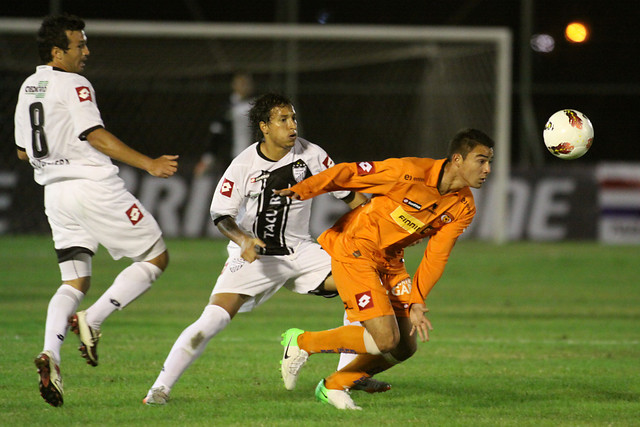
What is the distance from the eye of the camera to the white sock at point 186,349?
6.14 meters

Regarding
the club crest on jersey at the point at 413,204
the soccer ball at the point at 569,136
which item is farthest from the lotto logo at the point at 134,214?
the soccer ball at the point at 569,136

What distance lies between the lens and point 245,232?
661 cm

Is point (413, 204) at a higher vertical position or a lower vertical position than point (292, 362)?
higher

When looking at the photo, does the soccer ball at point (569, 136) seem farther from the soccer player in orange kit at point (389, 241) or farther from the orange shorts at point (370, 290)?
the orange shorts at point (370, 290)

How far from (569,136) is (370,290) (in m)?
1.72

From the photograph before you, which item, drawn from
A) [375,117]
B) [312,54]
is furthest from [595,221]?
[312,54]

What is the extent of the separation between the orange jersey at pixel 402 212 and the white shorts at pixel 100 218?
1.14m

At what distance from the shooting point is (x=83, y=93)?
251 inches

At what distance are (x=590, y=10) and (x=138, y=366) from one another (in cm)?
2271

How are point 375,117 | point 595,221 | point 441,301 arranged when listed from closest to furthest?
1. point 441,301
2. point 595,221
3. point 375,117

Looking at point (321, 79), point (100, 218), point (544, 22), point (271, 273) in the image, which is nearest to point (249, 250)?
point (271, 273)

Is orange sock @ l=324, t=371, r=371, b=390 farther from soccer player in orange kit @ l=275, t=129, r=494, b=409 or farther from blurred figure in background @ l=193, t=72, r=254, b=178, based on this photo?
blurred figure in background @ l=193, t=72, r=254, b=178

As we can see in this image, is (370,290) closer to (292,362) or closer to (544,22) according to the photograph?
(292,362)

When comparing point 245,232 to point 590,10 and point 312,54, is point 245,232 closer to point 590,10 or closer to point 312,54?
point 312,54
